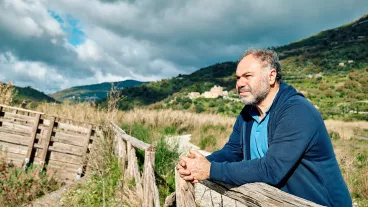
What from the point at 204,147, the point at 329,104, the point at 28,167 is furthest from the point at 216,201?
the point at 329,104

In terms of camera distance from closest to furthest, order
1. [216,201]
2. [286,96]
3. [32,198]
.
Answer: [286,96]
[216,201]
[32,198]

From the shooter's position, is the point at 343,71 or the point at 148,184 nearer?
the point at 148,184

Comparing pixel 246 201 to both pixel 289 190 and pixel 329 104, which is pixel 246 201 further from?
pixel 329 104

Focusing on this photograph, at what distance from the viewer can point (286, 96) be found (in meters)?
2.06

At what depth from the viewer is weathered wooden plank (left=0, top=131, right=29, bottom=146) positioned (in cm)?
1014

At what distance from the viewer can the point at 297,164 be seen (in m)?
1.85

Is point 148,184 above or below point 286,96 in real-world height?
below

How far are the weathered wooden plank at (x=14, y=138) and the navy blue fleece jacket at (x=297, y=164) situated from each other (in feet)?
33.0

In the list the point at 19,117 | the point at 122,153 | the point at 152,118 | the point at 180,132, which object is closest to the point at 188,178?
the point at 122,153

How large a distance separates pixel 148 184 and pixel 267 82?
202cm

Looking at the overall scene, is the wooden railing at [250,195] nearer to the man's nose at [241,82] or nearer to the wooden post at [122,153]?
the man's nose at [241,82]

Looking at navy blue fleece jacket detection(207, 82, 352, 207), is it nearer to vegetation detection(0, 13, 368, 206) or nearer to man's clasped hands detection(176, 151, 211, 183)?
man's clasped hands detection(176, 151, 211, 183)

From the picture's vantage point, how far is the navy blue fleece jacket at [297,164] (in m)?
1.75

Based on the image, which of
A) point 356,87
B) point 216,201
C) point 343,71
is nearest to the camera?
point 216,201
